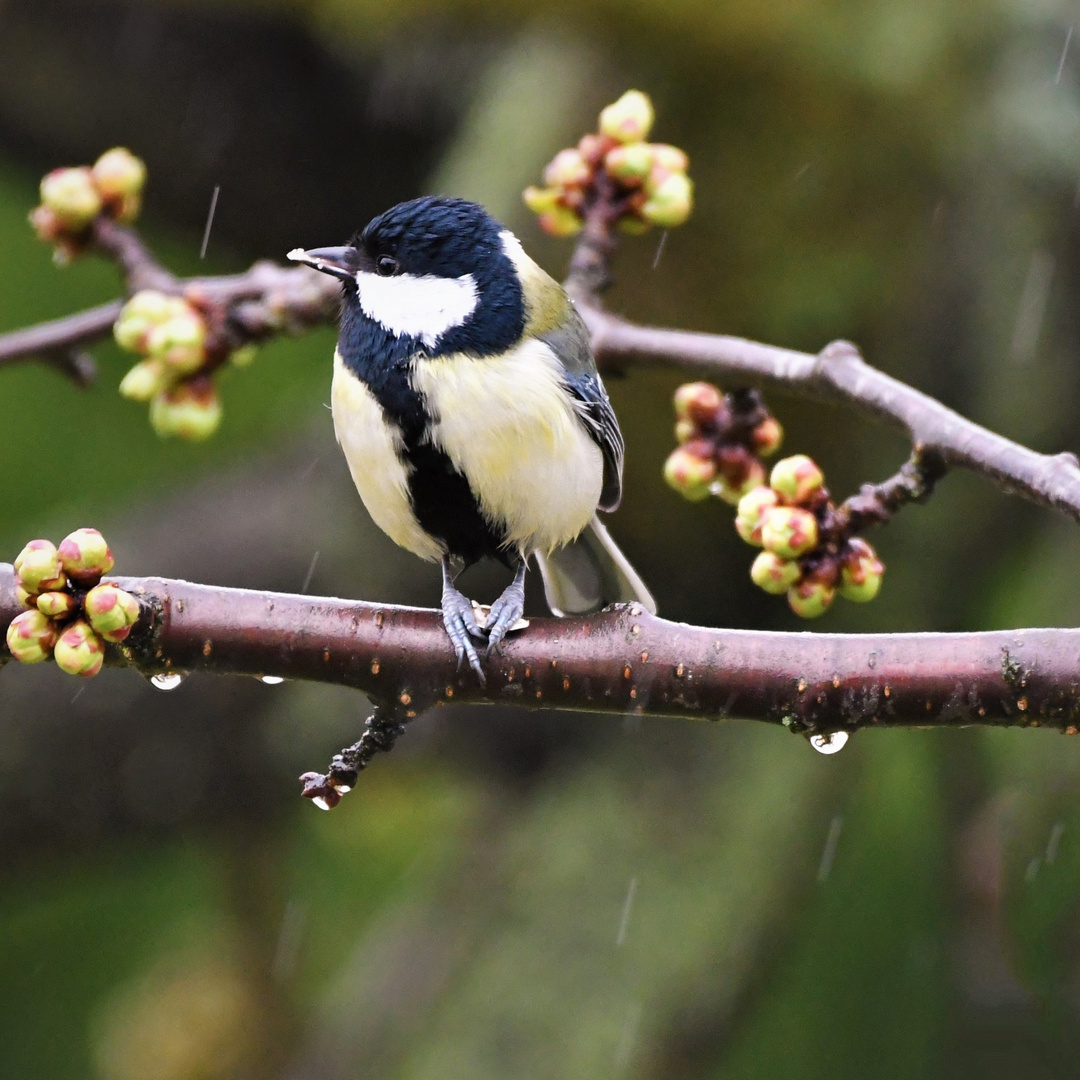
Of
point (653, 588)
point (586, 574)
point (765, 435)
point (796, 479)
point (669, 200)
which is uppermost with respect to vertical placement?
point (669, 200)

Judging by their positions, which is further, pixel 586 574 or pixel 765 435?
pixel 586 574

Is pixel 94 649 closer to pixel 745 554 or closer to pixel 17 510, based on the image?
pixel 745 554

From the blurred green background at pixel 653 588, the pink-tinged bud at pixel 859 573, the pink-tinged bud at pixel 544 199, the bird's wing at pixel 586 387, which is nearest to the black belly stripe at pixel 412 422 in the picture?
A: the bird's wing at pixel 586 387

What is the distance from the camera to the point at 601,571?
6.50ft

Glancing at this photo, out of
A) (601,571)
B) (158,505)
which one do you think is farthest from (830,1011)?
(158,505)

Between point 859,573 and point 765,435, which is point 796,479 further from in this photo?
point 765,435

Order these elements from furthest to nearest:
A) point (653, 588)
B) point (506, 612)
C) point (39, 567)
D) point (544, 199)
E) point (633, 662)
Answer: point (653, 588)
point (544, 199)
point (506, 612)
point (633, 662)
point (39, 567)

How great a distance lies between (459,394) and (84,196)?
72cm

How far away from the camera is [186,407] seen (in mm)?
1927

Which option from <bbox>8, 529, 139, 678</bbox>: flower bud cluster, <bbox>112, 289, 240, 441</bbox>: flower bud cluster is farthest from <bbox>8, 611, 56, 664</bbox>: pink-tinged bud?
<bbox>112, 289, 240, 441</bbox>: flower bud cluster

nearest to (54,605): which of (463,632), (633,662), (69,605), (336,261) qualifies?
(69,605)

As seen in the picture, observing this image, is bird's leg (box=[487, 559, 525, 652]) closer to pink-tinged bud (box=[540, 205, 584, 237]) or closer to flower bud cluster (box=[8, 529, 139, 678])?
flower bud cluster (box=[8, 529, 139, 678])

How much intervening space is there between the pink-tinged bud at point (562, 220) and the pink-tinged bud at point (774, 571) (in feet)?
2.24

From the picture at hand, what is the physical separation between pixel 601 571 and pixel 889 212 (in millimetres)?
1001
